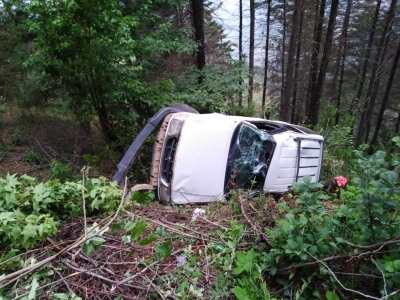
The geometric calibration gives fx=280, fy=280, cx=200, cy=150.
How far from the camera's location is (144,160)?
6301mm

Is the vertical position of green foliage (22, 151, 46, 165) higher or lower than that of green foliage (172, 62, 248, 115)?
lower

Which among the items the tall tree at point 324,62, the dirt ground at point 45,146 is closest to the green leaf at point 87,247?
the dirt ground at point 45,146

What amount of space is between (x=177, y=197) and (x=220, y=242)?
1.99 meters

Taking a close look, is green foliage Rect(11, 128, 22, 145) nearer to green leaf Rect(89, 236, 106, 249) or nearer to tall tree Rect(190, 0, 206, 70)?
tall tree Rect(190, 0, 206, 70)

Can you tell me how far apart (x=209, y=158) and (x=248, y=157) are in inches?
26.7

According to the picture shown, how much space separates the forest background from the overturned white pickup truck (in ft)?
3.41

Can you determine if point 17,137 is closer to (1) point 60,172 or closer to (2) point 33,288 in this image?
(1) point 60,172

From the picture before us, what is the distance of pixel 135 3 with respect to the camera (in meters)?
7.38

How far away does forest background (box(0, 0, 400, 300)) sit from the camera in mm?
1712

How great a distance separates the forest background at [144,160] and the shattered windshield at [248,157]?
1149mm

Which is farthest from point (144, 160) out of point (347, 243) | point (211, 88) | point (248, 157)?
point (347, 243)

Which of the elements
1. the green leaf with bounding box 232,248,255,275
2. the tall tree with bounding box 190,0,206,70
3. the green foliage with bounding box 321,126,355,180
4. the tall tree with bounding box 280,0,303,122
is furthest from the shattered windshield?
the tall tree with bounding box 280,0,303,122

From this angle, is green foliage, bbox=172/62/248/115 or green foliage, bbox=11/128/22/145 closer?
green foliage, bbox=172/62/248/115

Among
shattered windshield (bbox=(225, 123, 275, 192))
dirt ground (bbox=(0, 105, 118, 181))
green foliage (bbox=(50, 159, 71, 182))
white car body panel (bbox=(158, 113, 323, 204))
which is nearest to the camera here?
white car body panel (bbox=(158, 113, 323, 204))
